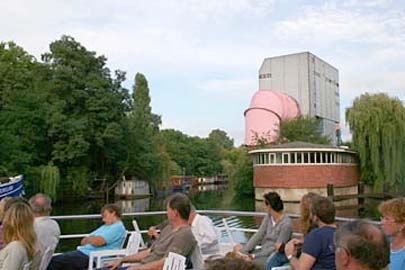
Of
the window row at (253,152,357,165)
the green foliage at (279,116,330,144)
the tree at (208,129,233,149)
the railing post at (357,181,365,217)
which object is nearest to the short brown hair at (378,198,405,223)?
the railing post at (357,181,365,217)

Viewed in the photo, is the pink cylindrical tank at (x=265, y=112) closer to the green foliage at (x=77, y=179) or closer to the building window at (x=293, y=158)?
the building window at (x=293, y=158)

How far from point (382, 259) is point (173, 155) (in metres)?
63.0

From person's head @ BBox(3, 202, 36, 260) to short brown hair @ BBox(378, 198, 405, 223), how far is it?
203cm

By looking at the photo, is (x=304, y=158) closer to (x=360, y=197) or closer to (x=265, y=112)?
(x=360, y=197)

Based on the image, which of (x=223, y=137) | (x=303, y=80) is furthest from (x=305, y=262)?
(x=223, y=137)

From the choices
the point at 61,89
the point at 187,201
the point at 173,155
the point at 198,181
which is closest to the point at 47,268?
the point at 187,201

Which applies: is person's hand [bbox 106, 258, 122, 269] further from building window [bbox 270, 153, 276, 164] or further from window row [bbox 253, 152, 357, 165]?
building window [bbox 270, 153, 276, 164]

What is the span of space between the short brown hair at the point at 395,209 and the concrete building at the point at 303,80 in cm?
5912

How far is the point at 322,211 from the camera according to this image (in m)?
3.19

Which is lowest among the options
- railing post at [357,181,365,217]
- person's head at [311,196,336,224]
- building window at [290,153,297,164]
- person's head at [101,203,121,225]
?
railing post at [357,181,365,217]

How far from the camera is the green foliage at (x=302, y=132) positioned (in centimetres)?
4109

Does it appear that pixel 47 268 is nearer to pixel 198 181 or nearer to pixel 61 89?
pixel 61 89

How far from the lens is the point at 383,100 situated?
31.2 m

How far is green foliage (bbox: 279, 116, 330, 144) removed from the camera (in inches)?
1618
